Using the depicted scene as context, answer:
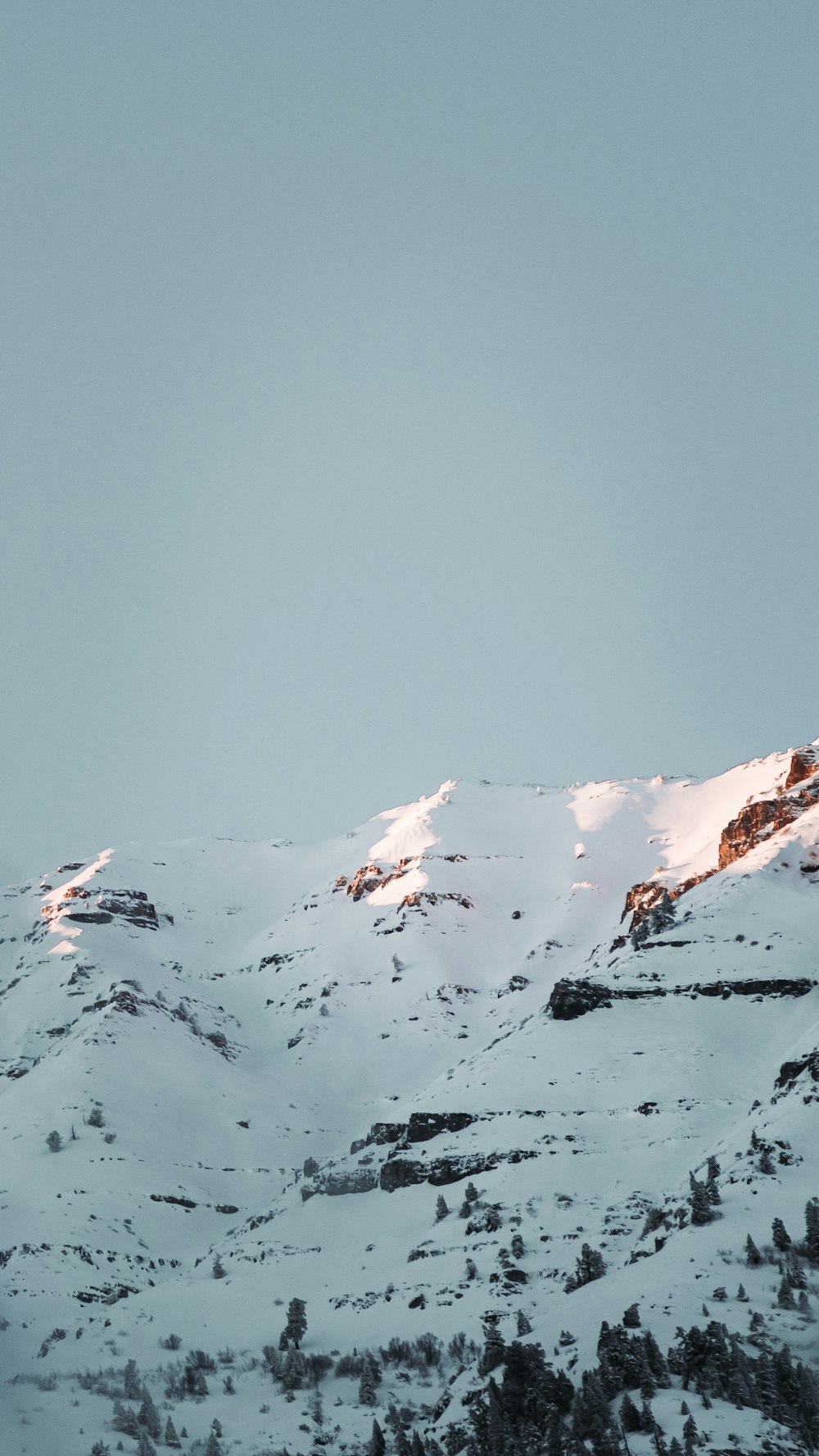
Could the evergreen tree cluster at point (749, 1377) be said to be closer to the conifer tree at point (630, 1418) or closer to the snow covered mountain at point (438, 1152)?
the snow covered mountain at point (438, 1152)

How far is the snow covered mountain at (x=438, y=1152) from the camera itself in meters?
31.5

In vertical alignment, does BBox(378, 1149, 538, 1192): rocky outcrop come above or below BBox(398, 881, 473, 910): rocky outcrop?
below

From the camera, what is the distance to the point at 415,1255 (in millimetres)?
53438

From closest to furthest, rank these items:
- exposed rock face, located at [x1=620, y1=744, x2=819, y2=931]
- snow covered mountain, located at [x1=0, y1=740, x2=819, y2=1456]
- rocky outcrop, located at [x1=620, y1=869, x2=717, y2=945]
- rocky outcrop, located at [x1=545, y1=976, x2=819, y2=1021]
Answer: snow covered mountain, located at [x1=0, y1=740, x2=819, y2=1456], rocky outcrop, located at [x1=545, y1=976, x2=819, y2=1021], rocky outcrop, located at [x1=620, y1=869, x2=717, y2=945], exposed rock face, located at [x1=620, y1=744, x2=819, y2=931]

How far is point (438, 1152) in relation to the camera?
67.1 metres

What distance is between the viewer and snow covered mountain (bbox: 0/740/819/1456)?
31516mm

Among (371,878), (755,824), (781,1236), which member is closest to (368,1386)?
(781,1236)

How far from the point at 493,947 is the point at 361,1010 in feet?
65.2

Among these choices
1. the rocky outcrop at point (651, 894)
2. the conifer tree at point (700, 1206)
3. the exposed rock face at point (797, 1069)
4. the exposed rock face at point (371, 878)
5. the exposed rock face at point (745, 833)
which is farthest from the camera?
the exposed rock face at point (371, 878)

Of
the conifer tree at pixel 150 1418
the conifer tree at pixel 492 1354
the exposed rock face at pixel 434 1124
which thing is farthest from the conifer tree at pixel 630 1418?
the exposed rock face at pixel 434 1124

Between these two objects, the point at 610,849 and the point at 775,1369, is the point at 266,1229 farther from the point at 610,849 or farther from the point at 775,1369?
the point at 610,849

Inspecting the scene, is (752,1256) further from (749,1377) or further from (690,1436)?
(690,1436)

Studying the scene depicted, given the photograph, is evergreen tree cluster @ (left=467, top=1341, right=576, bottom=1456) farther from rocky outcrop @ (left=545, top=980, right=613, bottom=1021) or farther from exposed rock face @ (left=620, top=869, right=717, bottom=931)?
exposed rock face @ (left=620, top=869, right=717, bottom=931)

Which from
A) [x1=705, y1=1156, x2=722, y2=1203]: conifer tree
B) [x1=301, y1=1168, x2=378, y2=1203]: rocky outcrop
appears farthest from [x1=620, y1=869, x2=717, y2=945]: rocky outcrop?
[x1=705, y1=1156, x2=722, y2=1203]: conifer tree
